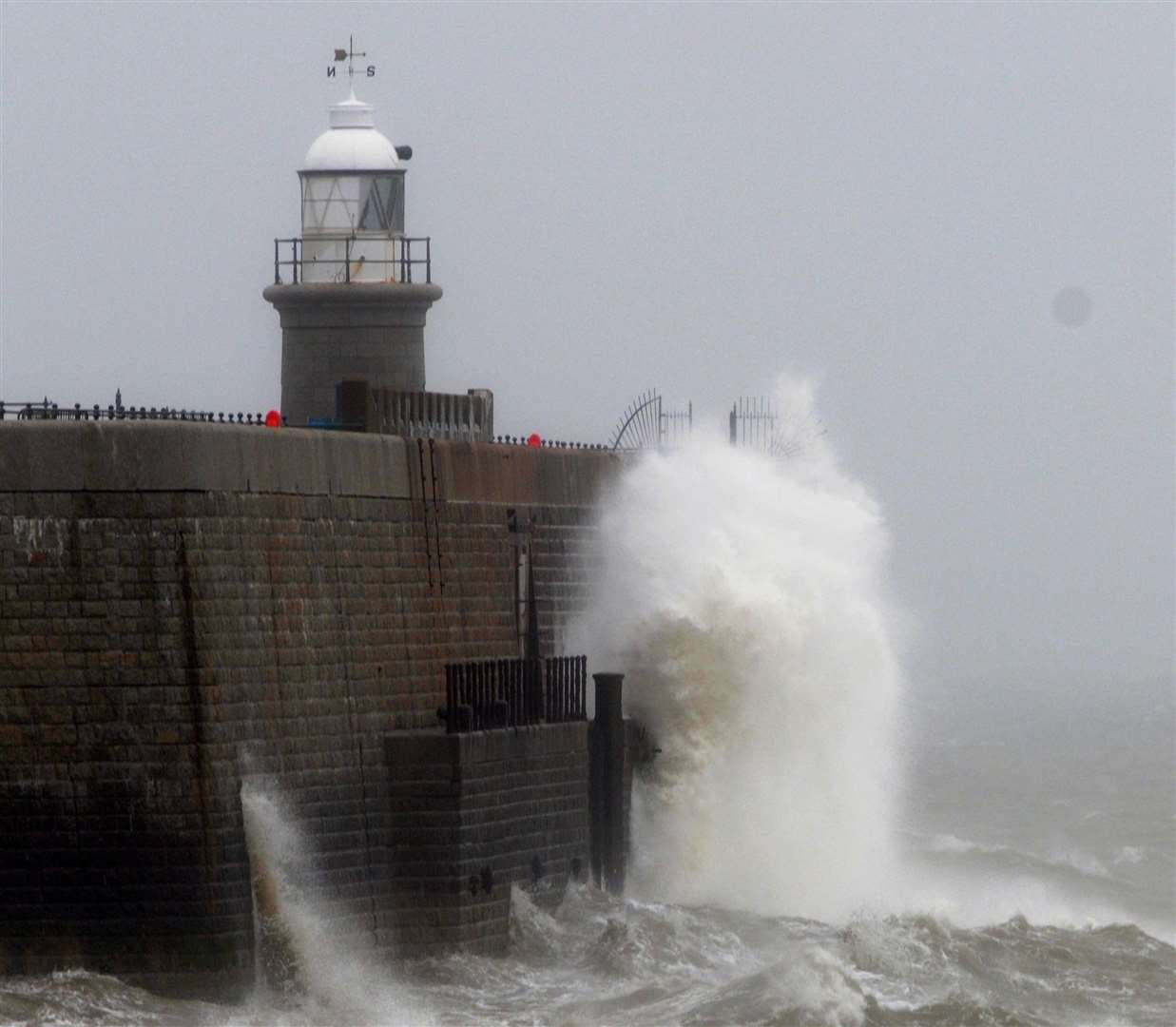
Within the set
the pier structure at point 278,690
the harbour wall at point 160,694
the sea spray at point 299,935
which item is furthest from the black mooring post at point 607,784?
the sea spray at point 299,935

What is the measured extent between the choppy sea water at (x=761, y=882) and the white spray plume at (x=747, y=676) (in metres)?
0.03

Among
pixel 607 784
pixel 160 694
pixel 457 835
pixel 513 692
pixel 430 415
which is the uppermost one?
pixel 430 415

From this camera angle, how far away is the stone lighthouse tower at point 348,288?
103 feet

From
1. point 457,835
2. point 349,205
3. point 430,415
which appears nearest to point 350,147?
point 349,205

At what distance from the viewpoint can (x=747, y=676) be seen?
30.5 m

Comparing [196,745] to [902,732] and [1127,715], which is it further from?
Result: [1127,715]

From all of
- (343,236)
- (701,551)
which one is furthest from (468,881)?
(343,236)

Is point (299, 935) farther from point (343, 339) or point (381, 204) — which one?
point (381, 204)

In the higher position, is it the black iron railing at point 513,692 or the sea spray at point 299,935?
the black iron railing at point 513,692

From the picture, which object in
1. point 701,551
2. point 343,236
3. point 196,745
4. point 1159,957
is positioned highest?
point 343,236

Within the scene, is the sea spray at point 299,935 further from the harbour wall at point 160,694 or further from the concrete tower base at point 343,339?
the concrete tower base at point 343,339

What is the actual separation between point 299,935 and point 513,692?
4.03m

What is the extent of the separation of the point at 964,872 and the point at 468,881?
14192 millimetres

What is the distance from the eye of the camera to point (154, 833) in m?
21.9
